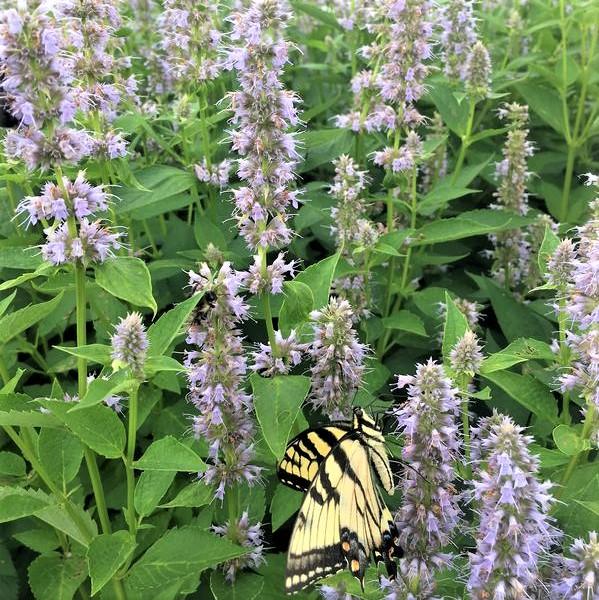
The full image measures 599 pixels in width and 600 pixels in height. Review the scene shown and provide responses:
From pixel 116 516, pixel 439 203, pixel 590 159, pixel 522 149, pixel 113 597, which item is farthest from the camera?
pixel 590 159

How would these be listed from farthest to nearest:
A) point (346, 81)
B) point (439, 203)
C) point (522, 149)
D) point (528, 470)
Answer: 1. point (346, 81)
2. point (522, 149)
3. point (439, 203)
4. point (528, 470)

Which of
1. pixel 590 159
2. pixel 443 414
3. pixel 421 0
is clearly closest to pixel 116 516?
pixel 443 414

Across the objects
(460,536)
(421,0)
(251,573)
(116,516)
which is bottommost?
(116,516)

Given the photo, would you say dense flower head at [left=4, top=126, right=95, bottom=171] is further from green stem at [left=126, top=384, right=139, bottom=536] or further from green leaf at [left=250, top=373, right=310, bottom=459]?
green leaf at [left=250, top=373, right=310, bottom=459]

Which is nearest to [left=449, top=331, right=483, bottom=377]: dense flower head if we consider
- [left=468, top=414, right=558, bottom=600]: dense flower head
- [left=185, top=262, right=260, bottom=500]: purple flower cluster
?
[left=468, top=414, right=558, bottom=600]: dense flower head

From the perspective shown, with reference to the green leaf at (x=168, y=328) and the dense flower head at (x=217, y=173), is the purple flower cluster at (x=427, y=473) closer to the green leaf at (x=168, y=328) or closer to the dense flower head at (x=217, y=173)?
the green leaf at (x=168, y=328)

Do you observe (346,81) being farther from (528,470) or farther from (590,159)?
(528,470)
